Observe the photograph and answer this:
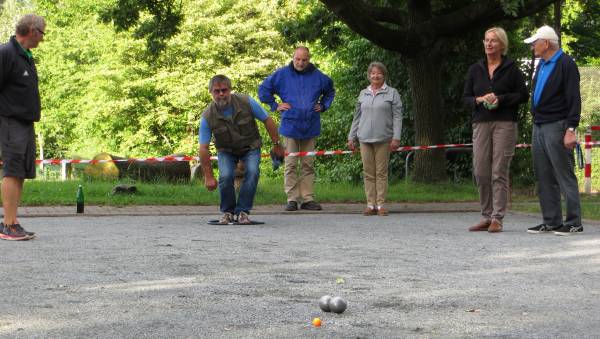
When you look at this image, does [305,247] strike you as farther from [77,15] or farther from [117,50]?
[77,15]

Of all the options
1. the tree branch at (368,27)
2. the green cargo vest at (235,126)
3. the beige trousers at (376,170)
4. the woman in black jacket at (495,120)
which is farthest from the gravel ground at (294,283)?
Result: the tree branch at (368,27)

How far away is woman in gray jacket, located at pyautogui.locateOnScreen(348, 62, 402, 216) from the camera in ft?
39.8

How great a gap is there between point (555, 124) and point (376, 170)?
10.1 ft

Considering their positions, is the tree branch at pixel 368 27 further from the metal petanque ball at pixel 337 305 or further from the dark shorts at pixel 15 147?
the metal petanque ball at pixel 337 305

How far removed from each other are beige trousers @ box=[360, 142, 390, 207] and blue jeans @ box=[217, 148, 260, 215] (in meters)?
1.92

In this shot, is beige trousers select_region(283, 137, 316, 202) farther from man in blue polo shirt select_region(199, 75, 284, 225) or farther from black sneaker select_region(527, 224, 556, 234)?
black sneaker select_region(527, 224, 556, 234)

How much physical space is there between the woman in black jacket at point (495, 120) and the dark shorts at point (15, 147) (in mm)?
4184

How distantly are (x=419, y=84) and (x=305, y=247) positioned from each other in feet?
30.7

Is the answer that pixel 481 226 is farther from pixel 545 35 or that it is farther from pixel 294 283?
pixel 294 283

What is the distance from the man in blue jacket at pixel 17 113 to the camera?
8.69 meters

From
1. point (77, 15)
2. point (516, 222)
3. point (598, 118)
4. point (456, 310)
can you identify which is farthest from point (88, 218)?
point (77, 15)

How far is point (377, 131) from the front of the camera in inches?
478

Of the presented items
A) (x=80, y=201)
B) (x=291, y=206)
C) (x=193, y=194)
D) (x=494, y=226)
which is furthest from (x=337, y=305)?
(x=193, y=194)

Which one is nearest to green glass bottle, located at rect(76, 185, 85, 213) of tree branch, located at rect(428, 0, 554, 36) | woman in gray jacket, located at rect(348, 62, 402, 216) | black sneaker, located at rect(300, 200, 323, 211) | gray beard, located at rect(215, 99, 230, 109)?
gray beard, located at rect(215, 99, 230, 109)
